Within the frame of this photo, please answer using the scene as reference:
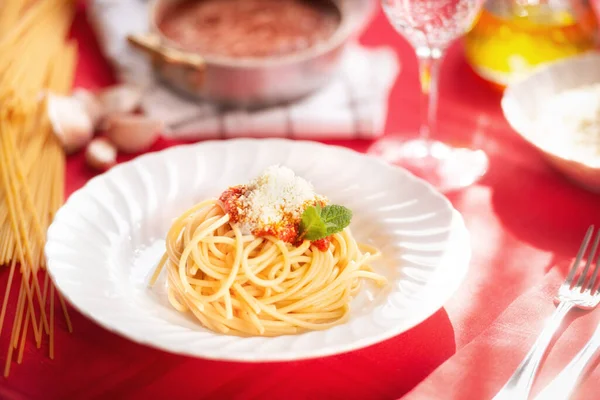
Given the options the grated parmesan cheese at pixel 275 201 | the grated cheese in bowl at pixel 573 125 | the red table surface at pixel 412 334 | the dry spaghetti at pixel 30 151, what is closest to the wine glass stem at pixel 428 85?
the red table surface at pixel 412 334

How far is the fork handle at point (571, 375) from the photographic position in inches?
48.5

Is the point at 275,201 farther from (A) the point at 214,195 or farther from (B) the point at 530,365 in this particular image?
(B) the point at 530,365

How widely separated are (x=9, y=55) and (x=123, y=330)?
1397 millimetres

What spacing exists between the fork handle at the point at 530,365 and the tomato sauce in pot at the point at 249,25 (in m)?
1.13

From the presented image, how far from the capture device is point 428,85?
79.1 inches

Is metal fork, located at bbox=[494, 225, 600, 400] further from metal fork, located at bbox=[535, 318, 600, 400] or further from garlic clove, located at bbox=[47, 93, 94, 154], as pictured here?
garlic clove, located at bbox=[47, 93, 94, 154]

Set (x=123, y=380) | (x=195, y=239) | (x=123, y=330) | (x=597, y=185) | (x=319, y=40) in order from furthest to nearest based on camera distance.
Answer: (x=319, y=40), (x=597, y=185), (x=195, y=239), (x=123, y=380), (x=123, y=330)

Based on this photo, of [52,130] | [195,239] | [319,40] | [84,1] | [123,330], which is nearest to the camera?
[123,330]

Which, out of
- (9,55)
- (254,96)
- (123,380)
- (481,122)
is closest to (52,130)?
(9,55)

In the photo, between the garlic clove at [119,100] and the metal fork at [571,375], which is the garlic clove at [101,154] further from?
the metal fork at [571,375]

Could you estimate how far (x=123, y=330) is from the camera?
117cm

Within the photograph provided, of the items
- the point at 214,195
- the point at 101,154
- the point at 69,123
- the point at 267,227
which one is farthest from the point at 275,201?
the point at 69,123

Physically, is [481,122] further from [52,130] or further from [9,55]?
[9,55]

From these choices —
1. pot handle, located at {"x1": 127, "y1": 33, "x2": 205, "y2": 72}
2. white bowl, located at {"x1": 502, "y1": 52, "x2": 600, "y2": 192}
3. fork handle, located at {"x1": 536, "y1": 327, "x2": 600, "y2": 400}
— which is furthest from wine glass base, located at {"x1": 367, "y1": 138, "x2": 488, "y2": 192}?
fork handle, located at {"x1": 536, "y1": 327, "x2": 600, "y2": 400}
